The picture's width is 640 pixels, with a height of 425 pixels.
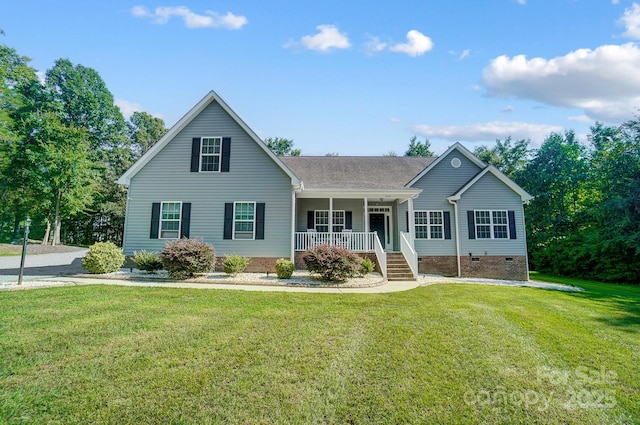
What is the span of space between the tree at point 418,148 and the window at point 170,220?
103ft

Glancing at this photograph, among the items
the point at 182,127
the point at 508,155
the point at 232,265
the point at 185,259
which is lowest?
the point at 232,265

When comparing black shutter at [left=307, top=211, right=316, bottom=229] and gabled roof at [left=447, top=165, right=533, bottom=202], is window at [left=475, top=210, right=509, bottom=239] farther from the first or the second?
black shutter at [left=307, top=211, right=316, bottom=229]

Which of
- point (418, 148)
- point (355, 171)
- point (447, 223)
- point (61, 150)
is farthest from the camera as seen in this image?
point (418, 148)

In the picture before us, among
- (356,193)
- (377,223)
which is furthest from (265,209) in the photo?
(377,223)

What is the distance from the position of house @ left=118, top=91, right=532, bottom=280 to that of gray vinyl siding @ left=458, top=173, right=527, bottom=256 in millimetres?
51

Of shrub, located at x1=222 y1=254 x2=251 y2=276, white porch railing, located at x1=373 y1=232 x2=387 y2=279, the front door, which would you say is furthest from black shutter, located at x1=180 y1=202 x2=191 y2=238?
the front door

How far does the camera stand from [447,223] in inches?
596

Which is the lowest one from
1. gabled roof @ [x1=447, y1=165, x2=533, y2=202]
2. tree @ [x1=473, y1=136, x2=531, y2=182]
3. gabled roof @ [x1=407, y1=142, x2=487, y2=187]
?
gabled roof @ [x1=447, y1=165, x2=533, y2=202]

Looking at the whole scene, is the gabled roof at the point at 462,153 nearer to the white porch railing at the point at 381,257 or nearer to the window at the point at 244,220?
the white porch railing at the point at 381,257

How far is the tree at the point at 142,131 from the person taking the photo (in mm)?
37875

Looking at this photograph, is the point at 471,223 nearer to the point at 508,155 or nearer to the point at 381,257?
the point at 381,257

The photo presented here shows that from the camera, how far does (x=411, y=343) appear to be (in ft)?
15.9

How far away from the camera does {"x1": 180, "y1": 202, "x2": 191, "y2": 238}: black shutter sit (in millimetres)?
12883

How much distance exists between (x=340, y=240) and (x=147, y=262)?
26.7 feet
